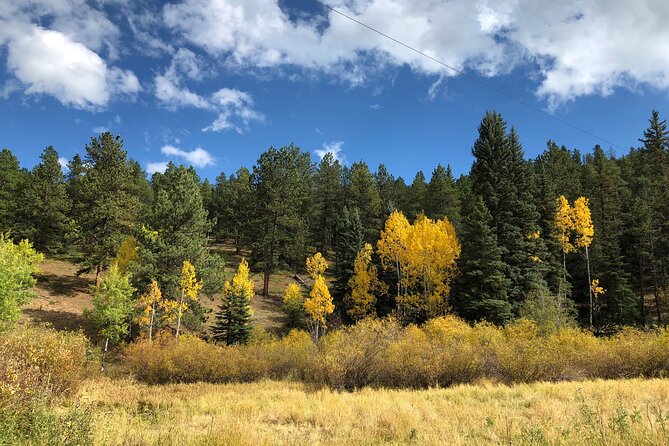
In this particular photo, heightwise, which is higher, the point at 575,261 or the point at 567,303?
the point at 575,261

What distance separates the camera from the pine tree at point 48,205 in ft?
152

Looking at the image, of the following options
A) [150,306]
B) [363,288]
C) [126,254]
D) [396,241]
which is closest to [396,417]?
[150,306]

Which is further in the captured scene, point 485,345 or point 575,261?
point 575,261

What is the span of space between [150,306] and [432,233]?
23.5 metres

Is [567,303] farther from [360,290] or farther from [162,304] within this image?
[162,304]

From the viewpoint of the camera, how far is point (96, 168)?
39719 millimetres

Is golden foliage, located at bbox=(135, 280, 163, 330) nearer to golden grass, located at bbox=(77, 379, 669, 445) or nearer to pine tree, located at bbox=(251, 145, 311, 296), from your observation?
golden grass, located at bbox=(77, 379, 669, 445)

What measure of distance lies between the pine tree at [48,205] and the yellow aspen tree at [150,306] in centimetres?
2342

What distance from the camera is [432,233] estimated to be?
33969mm

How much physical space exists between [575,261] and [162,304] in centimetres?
4285

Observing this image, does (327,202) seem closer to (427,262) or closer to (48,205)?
(427,262)

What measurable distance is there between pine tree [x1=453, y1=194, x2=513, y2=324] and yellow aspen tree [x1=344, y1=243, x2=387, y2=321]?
27.6ft

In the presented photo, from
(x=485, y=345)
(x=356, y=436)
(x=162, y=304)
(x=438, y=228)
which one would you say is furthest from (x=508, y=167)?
(x=356, y=436)

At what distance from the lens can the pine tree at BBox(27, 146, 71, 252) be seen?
152 ft
